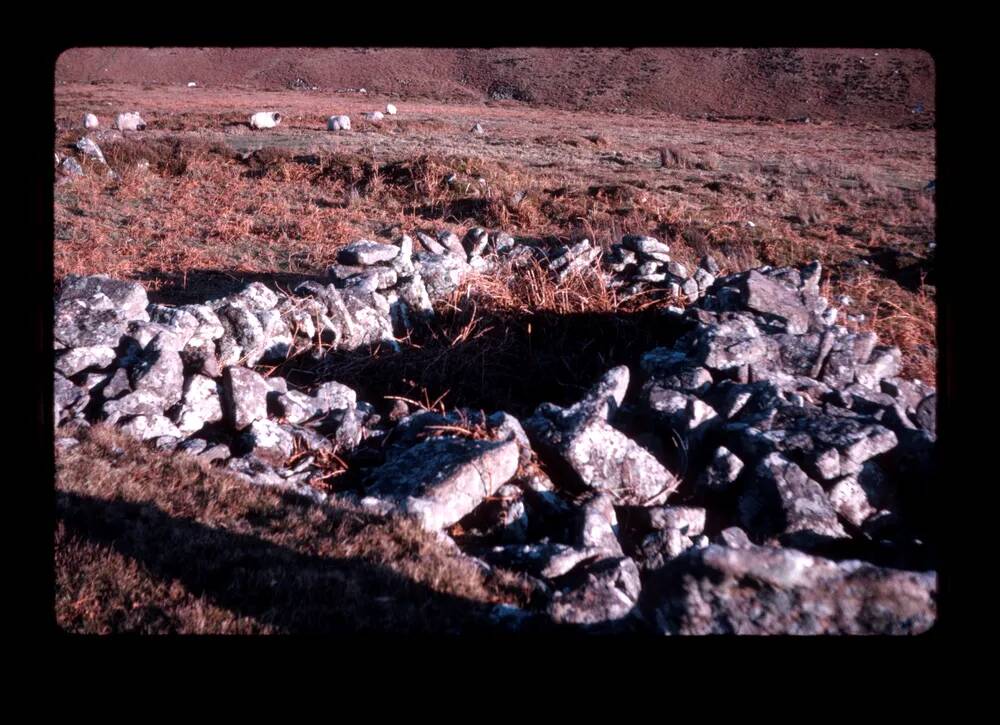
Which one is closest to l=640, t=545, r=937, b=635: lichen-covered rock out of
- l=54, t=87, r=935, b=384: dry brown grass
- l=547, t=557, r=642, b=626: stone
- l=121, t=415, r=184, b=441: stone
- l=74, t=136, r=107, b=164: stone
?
l=547, t=557, r=642, b=626: stone

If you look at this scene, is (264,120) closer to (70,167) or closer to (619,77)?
(70,167)

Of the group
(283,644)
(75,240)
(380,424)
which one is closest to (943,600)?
(283,644)

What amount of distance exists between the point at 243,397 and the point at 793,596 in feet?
12.3

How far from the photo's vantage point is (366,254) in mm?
7465

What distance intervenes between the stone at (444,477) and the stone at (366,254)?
3.65 meters

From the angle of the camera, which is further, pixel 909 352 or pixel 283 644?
pixel 909 352

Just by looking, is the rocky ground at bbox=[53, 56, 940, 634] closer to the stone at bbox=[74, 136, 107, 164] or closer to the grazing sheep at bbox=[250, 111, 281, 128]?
the stone at bbox=[74, 136, 107, 164]

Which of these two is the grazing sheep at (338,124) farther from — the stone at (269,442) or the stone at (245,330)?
the stone at (269,442)

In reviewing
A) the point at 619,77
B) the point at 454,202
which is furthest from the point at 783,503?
the point at 619,77

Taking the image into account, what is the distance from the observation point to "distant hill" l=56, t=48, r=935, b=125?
3975cm

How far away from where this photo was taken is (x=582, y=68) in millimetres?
52156

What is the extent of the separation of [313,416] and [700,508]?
2.84 m

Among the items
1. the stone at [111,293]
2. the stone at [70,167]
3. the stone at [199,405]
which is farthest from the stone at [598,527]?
the stone at [70,167]

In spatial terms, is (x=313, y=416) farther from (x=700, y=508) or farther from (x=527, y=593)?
(x=700, y=508)
